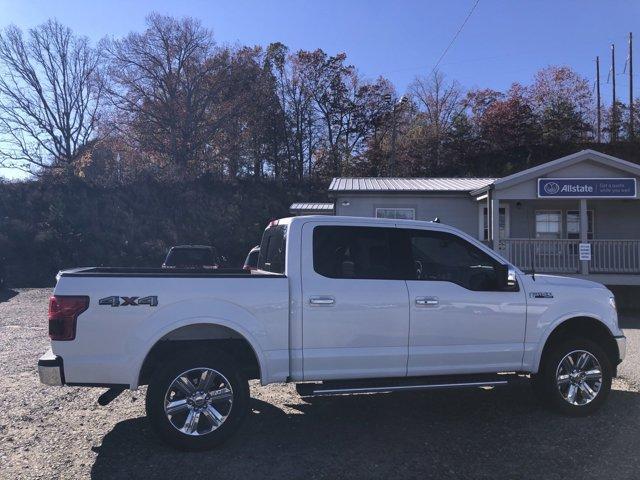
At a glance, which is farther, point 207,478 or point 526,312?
point 526,312

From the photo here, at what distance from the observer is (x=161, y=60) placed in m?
34.1

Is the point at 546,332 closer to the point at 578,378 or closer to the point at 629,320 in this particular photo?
the point at 578,378

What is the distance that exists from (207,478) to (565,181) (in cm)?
1500

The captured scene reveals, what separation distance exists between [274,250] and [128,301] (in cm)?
172

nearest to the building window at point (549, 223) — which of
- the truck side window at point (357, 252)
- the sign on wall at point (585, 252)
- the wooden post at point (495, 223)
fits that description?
the wooden post at point (495, 223)

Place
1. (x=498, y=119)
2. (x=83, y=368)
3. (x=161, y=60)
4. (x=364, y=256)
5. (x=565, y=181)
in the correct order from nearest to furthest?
(x=83, y=368) → (x=364, y=256) → (x=565, y=181) → (x=161, y=60) → (x=498, y=119)

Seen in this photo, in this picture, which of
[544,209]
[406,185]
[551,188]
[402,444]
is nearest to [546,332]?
[402,444]

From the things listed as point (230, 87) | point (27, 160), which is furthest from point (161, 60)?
point (27, 160)

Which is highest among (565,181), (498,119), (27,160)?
(498,119)

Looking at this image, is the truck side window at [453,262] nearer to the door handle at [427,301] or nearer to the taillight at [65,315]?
the door handle at [427,301]

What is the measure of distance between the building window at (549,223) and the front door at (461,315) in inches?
569

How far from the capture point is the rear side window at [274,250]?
5645 millimetres

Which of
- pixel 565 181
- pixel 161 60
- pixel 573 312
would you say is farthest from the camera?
pixel 161 60

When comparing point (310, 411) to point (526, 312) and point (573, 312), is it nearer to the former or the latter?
point (526, 312)
